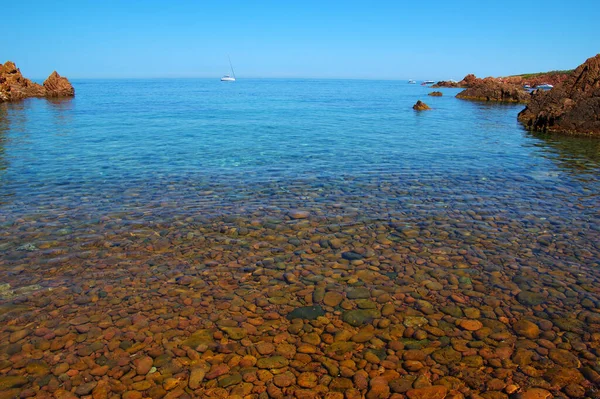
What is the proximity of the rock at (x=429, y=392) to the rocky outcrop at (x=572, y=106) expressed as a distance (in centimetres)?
3157

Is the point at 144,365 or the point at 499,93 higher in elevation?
the point at 499,93

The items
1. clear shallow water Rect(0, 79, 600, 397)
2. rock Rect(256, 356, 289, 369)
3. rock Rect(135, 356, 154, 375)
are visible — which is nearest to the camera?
rock Rect(135, 356, 154, 375)

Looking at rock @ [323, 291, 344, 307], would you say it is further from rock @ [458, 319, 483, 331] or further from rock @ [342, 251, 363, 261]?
rock @ [458, 319, 483, 331]

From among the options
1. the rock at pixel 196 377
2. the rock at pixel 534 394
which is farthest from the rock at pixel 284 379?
the rock at pixel 534 394

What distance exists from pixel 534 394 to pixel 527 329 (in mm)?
1652

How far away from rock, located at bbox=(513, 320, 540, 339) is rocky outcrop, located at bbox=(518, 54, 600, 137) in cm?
2908

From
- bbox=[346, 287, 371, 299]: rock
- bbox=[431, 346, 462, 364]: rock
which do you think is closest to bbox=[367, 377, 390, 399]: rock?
bbox=[431, 346, 462, 364]: rock

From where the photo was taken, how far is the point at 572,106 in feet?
102

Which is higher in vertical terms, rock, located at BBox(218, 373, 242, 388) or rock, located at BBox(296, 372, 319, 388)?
rock, located at BBox(296, 372, 319, 388)

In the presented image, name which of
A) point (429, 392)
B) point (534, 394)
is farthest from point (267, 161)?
point (534, 394)

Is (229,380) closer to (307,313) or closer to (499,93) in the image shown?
(307,313)

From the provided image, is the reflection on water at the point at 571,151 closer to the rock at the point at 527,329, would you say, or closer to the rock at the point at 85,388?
the rock at the point at 527,329

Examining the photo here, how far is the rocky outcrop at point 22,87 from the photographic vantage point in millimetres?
62875

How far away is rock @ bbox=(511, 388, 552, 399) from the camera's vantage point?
17.1 ft
